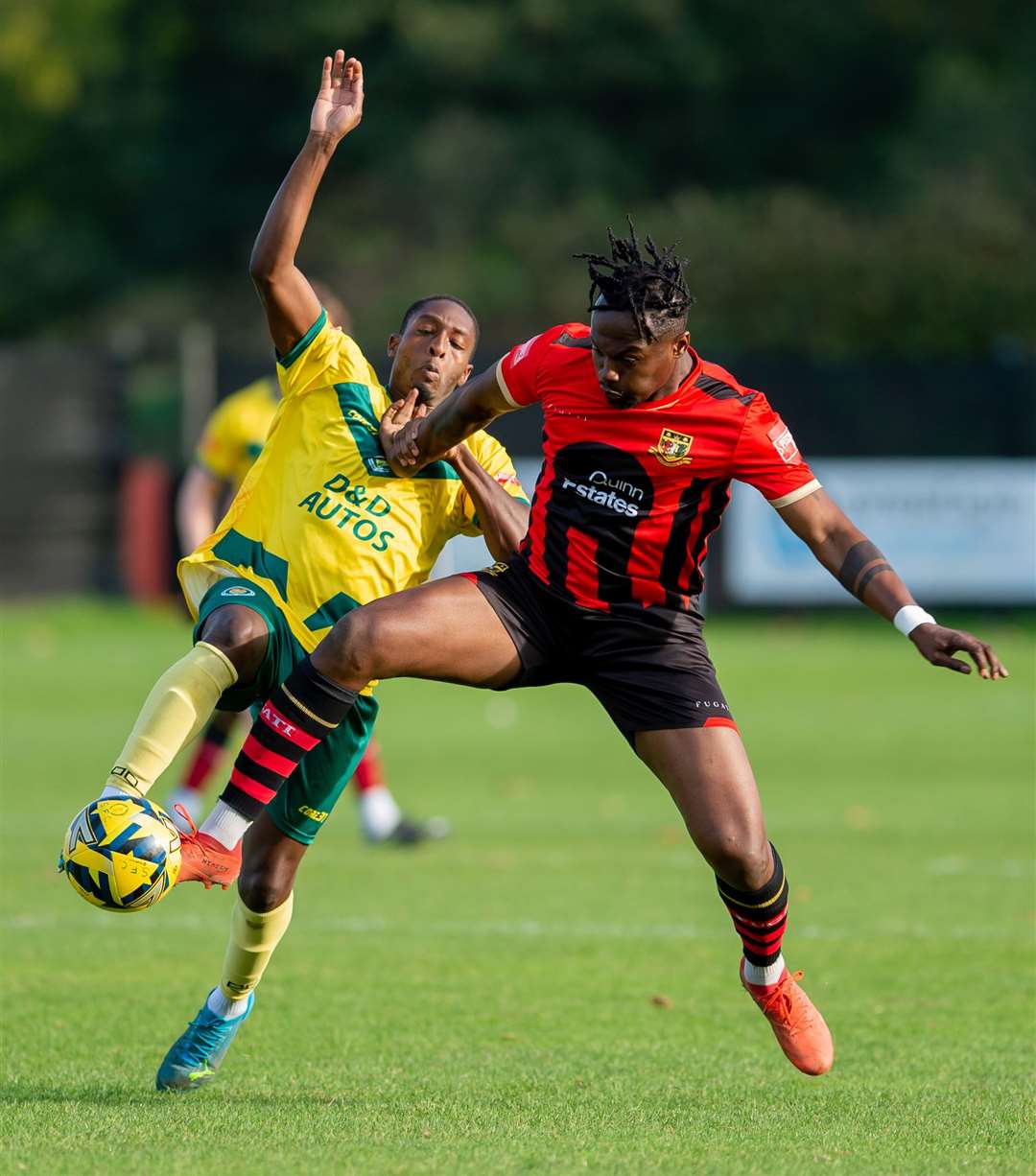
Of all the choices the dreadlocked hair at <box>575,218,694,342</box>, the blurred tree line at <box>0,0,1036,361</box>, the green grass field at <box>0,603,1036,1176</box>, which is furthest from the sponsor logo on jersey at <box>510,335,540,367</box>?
the blurred tree line at <box>0,0,1036,361</box>

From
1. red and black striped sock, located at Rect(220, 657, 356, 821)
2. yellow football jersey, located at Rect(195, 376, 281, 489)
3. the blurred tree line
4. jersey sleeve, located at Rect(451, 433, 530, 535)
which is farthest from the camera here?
the blurred tree line

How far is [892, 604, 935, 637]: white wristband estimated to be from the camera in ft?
19.7

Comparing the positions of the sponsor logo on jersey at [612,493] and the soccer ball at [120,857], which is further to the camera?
the sponsor logo on jersey at [612,493]

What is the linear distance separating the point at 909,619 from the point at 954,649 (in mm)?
191

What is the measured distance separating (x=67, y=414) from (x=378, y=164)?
829 inches

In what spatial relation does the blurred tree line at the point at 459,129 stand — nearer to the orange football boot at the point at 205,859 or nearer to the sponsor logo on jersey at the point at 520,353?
the sponsor logo on jersey at the point at 520,353

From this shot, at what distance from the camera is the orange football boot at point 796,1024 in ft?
20.2

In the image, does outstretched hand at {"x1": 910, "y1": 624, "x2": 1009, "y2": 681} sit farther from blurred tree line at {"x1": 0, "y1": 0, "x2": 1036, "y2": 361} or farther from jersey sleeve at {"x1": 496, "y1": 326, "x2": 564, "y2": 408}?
blurred tree line at {"x1": 0, "y1": 0, "x2": 1036, "y2": 361}

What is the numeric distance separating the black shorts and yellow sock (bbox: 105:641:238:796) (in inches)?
33.5

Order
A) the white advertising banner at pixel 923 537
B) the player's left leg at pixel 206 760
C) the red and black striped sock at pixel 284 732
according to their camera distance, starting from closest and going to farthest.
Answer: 1. the red and black striped sock at pixel 284 732
2. the player's left leg at pixel 206 760
3. the white advertising banner at pixel 923 537

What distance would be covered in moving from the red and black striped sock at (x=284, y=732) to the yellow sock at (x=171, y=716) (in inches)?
9.3

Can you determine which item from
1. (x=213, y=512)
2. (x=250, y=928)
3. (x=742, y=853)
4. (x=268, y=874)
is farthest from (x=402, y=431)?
(x=213, y=512)

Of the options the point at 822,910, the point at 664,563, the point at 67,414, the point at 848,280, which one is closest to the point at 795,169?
the point at 848,280

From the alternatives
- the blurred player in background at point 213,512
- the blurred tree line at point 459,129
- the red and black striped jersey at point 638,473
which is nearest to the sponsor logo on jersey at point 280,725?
the red and black striped jersey at point 638,473
